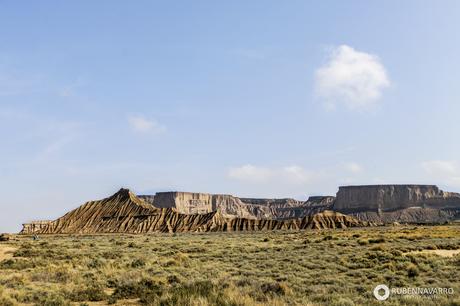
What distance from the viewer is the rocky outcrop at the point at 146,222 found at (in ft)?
389

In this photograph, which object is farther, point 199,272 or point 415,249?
point 415,249

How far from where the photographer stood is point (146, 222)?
4818 inches

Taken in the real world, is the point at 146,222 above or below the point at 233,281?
below

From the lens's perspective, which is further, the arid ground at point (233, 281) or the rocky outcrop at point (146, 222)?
the rocky outcrop at point (146, 222)

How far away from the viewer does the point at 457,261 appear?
21234mm

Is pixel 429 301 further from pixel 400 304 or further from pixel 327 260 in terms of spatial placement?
pixel 327 260

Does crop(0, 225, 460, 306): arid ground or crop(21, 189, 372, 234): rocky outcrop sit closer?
crop(0, 225, 460, 306): arid ground

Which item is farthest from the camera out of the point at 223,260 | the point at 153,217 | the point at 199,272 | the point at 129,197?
the point at 129,197

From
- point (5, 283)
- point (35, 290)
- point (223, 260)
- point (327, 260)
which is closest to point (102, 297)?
point (35, 290)

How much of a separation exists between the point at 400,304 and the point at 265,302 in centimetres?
381

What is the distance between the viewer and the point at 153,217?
127m

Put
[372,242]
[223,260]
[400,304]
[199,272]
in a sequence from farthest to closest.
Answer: [372,242]
[223,260]
[199,272]
[400,304]

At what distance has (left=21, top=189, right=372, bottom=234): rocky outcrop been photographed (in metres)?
119

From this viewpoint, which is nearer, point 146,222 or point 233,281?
point 233,281
